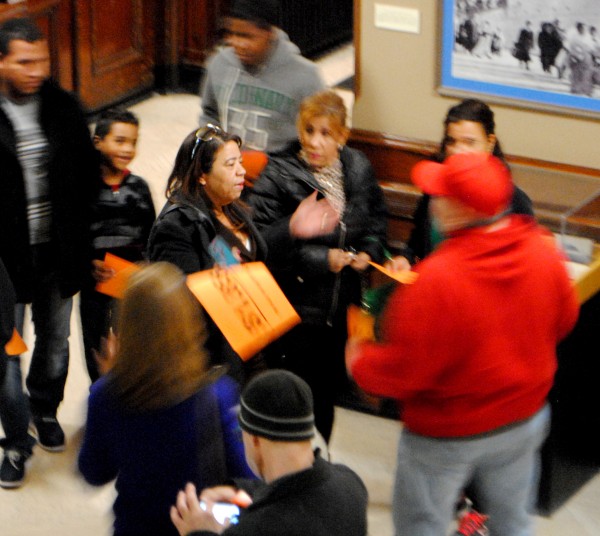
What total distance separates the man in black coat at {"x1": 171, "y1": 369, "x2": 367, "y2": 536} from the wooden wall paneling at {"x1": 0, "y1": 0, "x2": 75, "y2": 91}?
17.8ft

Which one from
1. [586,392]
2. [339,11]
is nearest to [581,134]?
[586,392]

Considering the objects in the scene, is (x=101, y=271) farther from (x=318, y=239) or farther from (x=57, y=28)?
(x=57, y=28)

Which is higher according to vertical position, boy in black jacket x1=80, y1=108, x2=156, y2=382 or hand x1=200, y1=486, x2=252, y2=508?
boy in black jacket x1=80, y1=108, x2=156, y2=382

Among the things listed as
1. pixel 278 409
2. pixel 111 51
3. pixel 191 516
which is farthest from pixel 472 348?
pixel 111 51

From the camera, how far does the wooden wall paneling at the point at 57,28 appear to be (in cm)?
723

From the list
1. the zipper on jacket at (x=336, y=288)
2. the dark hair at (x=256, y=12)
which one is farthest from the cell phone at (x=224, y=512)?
the dark hair at (x=256, y=12)

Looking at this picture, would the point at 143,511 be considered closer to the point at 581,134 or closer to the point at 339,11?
the point at 581,134

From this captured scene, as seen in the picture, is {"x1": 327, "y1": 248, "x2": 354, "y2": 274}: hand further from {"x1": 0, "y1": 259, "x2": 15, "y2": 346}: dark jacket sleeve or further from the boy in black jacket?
{"x1": 0, "y1": 259, "x2": 15, "y2": 346}: dark jacket sleeve

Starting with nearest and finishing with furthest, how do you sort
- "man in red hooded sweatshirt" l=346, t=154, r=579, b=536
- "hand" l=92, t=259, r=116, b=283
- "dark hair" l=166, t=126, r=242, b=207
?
1. "man in red hooded sweatshirt" l=346, t=154, r=579, b=536
2. "dark hair" l=166, t=126, r=242, b=207
3. "hand" l=92, t=259, r=116, b=283

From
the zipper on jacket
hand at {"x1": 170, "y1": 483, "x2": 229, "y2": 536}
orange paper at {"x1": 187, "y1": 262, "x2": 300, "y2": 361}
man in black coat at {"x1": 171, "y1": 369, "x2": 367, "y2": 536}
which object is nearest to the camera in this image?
man in black coat at {"x1": 171, "y1": 369, "x2": 367, "y2": 536}

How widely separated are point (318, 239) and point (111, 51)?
196 inches

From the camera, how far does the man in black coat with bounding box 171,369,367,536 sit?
6.93 feet

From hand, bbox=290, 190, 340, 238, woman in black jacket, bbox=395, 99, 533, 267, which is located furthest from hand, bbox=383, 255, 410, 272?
hand, bbox=290, 190, 340, 238

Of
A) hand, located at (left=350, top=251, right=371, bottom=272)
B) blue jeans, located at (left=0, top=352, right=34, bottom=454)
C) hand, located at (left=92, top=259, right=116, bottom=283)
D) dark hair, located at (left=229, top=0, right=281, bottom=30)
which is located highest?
dark hair, located at (left=229, top=0, right=281, bottom=30)
